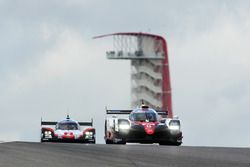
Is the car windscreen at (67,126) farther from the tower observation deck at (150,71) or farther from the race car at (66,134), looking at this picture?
the tower observation deck at (150,71)

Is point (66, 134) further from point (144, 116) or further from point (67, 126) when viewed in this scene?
point (144, 116)

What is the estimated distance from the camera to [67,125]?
3516 cm

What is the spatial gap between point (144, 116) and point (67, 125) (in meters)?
5.64

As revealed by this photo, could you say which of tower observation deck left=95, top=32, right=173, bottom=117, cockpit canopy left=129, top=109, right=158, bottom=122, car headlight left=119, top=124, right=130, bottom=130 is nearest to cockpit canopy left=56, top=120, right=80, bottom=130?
cockpit canopy left=129, top=109, right=158, bottom=122

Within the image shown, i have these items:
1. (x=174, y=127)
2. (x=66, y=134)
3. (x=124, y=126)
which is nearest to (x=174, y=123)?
(x=174, y=127)

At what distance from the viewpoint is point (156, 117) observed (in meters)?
31.1

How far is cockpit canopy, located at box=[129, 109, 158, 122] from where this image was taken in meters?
30.7

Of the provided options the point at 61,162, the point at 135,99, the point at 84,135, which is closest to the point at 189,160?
the point at 61,162

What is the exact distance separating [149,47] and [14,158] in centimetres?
8026

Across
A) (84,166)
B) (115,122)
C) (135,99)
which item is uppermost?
(135,99)

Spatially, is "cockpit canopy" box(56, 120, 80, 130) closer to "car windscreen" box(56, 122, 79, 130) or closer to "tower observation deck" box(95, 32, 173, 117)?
"car windscreen" box(56, 122, 79, 130)

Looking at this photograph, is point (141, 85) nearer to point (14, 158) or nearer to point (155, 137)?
point (155, 137)

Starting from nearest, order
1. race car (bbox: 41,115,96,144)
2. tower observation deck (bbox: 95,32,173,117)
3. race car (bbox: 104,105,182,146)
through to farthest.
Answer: race car (bbox: 104,105,182,146) → race car (bbox: 41,115,96,144) → tower observation deck (bbox: 95,32,173,117)

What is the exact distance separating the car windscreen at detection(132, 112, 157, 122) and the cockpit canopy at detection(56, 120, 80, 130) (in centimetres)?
505
